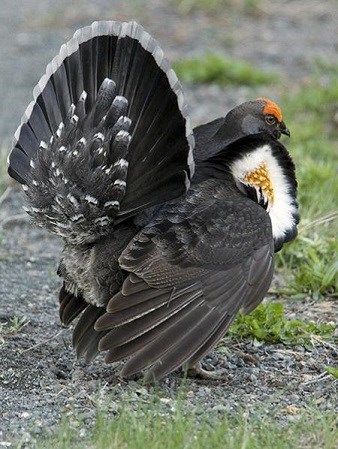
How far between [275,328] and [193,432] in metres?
1.61

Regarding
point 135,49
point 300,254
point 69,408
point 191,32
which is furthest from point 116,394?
point 191,32

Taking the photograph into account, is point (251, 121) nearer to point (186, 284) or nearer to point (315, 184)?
point (186, 284)

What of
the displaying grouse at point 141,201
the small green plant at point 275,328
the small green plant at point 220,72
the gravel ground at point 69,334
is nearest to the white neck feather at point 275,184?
the displaying grouse at point 141,201

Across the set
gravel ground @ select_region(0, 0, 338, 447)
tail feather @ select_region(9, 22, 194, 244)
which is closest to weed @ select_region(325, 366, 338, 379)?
gravel ground @ select_region(0, 0, 338, 447)

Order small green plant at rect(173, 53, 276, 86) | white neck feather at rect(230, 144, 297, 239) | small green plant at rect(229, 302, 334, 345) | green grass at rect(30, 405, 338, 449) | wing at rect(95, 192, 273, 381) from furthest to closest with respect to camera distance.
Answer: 1. small green plant at rect(173, 53, 276, 86)
2. small green plant at rect(229, 302, 334, 345)
3. white neck feather at rect(230, 144, 297, 239)
4. wing at rect(95, 192, 273, 381)
5. green grass at rect(30, 405, 338, 449)

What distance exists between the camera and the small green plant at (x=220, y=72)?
12.1 metres

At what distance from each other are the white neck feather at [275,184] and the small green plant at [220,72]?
17.6 ft

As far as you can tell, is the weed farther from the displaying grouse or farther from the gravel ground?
the displaying grouse

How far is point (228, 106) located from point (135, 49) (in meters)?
5.43

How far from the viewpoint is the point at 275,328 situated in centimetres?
676

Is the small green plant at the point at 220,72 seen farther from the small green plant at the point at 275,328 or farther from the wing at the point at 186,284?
the wing at the point at 186,284

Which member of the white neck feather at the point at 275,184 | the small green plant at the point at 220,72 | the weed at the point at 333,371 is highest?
the small green plant at the point at 220,72

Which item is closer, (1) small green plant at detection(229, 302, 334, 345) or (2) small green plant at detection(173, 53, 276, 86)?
(1) small green plant at detection(229, 302, 334, 345)

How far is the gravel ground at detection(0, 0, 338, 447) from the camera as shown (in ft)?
19.2
